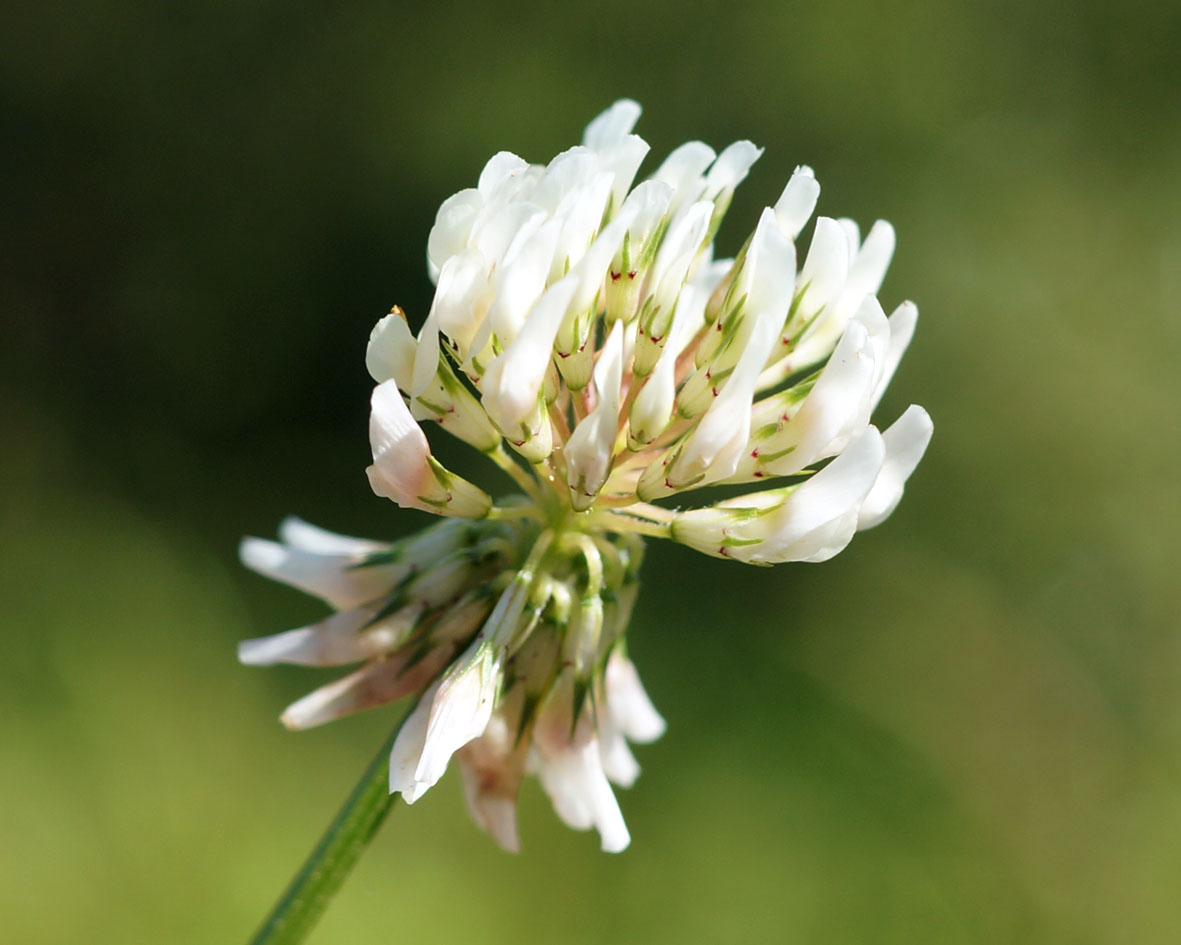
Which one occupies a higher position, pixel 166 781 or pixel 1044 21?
pixel 1044 21

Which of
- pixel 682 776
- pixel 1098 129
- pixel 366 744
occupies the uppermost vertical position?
pixel 1098 129

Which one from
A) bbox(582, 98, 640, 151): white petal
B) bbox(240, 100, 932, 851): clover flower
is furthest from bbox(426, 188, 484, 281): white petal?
bbox(582, 98, 640, 151): white petal

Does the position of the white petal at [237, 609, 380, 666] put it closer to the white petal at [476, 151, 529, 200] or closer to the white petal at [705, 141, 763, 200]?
the white petal at [476, 151, 529, 200]

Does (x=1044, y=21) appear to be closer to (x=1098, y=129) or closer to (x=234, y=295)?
(x=1098, y=129)

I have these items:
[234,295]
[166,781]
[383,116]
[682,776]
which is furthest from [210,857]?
[383,116]

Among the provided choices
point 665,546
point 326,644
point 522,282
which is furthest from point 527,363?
point 665,546

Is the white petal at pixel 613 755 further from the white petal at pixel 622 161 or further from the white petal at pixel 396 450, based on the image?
the white petal at pixel 622 161

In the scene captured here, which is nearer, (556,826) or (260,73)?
(556,826)
